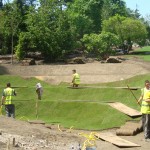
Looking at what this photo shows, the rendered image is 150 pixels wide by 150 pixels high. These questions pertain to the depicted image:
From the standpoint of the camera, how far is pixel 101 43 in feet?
195

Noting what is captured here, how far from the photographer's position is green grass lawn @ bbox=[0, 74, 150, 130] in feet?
69.8

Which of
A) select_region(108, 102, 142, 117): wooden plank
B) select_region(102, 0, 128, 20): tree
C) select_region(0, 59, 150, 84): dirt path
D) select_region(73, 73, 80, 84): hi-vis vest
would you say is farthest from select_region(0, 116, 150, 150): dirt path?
select_region(102, 0, 128, 20): tree

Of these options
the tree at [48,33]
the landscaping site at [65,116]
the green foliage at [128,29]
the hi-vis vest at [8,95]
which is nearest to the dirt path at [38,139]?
the landscaping site at [65,116]

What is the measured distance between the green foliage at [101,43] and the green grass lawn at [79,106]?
27.8m

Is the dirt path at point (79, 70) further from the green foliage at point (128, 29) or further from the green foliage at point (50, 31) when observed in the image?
the green foliage at point (128, 29)

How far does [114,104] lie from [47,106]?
180 inches

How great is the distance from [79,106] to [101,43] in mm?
36012

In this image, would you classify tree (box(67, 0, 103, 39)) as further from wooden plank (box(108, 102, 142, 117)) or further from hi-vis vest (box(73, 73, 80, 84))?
wooden plank (box(108, 102, 142, 117))

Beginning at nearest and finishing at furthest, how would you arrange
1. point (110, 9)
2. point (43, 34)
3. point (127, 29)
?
point (43, 34) < point (127, 29) < point (110, 9)

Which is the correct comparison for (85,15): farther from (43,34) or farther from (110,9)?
(43,34)

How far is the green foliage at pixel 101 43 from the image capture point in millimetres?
59469

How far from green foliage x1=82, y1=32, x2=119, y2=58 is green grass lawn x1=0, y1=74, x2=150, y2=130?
1096 inches

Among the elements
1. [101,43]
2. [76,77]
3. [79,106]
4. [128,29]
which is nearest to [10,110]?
[79,106]

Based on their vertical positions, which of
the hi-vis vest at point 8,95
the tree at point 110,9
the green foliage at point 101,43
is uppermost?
the tree at point 110,9
